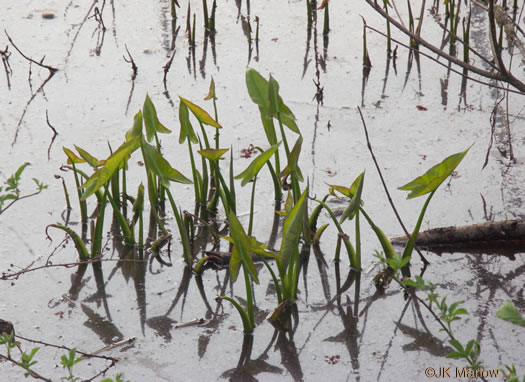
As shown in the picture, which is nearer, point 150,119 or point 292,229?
point 292,229

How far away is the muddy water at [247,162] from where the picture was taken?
168 centimetres

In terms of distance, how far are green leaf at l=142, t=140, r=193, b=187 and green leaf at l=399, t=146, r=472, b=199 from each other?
2.05 feet

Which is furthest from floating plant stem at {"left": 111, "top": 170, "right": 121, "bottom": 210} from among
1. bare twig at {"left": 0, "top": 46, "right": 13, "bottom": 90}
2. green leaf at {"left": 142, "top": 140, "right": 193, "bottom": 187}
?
bare twig at {"left": 0, "top": 46, "right": 13, "bottom": 90}

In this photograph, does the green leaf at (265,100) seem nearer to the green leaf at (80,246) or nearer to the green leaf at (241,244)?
the green leaf at (241,244)

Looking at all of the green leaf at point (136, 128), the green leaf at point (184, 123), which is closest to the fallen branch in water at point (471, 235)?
the green leaf at point (184, 123)

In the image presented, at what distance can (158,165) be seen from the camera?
69.7 inches

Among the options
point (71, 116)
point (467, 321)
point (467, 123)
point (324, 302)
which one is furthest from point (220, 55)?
point (467, 321)

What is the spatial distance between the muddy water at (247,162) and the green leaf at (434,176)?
34 centimetres

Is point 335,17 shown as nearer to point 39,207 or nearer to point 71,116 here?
point 71,116

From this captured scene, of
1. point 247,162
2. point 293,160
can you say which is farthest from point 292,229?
point 247,162

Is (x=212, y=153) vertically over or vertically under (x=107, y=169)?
over

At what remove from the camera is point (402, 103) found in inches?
115

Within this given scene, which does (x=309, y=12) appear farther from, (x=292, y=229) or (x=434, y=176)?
(x=292, y=229)

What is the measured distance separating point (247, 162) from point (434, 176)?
95cm
